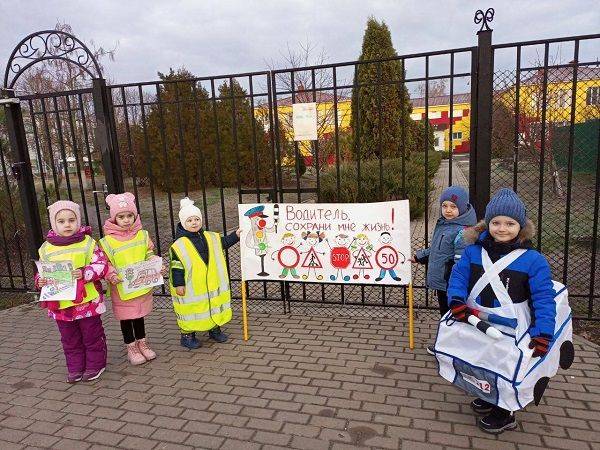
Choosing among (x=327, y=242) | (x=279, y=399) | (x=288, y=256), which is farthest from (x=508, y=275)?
(x=288, y=256)

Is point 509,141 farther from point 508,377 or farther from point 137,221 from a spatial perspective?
point 137,221

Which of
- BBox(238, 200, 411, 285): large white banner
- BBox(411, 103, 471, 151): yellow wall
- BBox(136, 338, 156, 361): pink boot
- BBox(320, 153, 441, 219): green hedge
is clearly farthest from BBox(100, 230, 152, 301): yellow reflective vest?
BBox(320, 153, 441, 219): green hedge

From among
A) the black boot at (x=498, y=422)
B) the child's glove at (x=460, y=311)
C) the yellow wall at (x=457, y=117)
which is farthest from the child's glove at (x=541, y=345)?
the yellow wall at (x=457, y=117)

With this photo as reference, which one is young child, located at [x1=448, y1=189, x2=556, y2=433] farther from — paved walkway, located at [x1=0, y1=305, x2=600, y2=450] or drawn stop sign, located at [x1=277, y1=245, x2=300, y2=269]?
drawn stop sign, located at [x1=277, y1=245, x2=300, y2=269]

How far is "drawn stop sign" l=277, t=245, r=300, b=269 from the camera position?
14.3 feet

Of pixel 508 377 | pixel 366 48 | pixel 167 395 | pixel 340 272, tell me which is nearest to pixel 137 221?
pixel 167 395

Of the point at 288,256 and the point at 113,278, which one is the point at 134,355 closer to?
the point at 113,278

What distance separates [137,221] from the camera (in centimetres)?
390

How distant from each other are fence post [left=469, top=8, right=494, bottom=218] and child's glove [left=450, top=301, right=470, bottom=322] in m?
1.58

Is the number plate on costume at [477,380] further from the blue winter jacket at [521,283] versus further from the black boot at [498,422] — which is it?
the blue winter jacket at [521,283]

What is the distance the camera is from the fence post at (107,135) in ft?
16.0

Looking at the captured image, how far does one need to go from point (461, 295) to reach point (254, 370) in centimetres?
178

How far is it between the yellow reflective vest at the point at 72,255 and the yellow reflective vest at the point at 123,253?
199 millimetres

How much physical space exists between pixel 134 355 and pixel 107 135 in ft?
7.85
